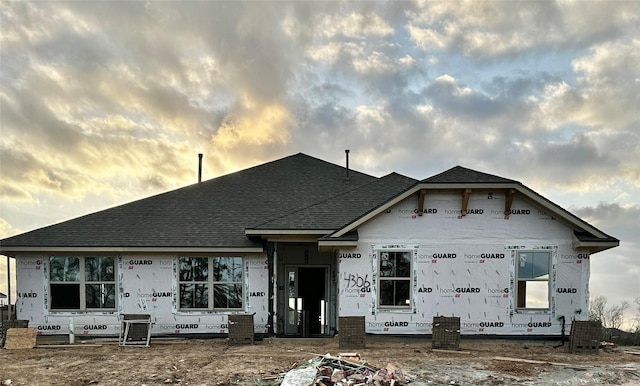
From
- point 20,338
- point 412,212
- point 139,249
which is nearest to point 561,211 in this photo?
point 412,212

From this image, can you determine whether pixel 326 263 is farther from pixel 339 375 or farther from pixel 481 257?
pixel 339 375

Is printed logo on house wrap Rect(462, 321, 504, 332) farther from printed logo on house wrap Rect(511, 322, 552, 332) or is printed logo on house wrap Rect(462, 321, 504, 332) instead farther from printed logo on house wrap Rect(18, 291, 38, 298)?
printed logo on house wrap Rect(18, 291, 38, 298)

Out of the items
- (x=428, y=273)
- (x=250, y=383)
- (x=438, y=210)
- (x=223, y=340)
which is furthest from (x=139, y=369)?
(x=438, y=210)

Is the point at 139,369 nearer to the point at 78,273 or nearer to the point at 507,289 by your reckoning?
the point at 78,273

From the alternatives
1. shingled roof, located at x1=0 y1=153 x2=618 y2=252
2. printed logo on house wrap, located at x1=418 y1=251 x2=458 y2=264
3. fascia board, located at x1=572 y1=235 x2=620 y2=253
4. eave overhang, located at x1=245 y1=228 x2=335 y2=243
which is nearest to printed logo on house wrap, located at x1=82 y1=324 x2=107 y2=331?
shingled roof, located at x1=0 y1=153 x2=618 y2=252

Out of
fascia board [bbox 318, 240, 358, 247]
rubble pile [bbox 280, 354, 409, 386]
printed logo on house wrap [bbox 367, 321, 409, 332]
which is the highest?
fascia board [bbox 318, 240, 358, 247]

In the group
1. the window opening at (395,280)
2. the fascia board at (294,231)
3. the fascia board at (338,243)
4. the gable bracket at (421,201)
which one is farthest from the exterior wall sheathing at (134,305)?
the gable bracket at (421,201)

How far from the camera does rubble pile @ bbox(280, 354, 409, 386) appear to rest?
8.35 m

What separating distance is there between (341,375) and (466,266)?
5.60 meters

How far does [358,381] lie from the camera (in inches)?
333

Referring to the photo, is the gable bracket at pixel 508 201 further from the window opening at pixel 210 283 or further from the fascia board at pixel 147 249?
the window opening at pixel 210 283

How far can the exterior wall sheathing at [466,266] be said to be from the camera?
1254cm

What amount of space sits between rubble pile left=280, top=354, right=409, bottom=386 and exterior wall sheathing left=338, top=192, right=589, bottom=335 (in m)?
3.39

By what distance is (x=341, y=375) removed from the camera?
341 inches
